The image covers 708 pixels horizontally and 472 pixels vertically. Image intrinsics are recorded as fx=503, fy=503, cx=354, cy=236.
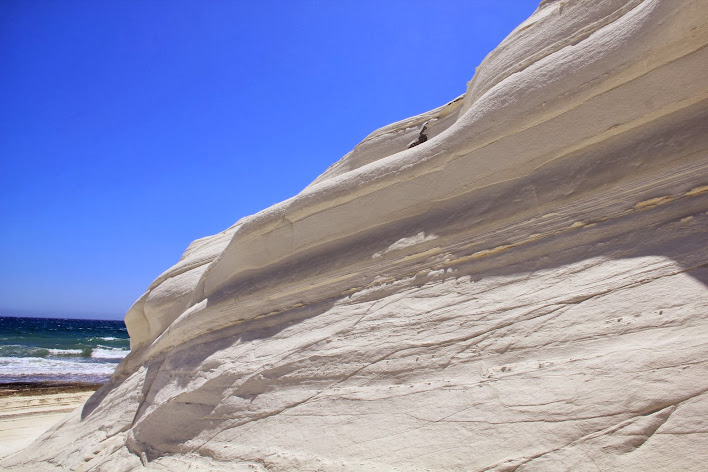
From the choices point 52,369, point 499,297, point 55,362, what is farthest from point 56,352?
point 499,297

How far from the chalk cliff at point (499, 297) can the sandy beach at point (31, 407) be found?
163 inches

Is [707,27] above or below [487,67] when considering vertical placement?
A: below

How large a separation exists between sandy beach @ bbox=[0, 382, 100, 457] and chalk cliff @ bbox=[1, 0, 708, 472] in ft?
13.6

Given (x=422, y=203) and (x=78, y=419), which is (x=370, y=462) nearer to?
(x=422, y=203)

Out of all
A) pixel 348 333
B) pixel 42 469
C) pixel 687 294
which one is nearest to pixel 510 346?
pixel 687 294

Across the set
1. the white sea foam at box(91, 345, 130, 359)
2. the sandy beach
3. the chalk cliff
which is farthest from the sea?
the chalk cliff

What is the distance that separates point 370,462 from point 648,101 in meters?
2.91

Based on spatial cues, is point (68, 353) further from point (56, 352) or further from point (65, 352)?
point (56, 352)

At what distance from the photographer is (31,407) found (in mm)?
11062

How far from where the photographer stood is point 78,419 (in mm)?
6332

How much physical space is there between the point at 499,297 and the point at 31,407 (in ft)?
38.4

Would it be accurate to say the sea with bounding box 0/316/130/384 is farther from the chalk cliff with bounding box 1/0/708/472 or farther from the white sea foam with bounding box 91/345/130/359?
the chalk cliff with bounding box 1/0/708/472

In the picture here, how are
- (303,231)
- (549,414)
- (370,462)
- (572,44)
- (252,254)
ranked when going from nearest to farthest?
(549,414)
(370,462)
(572,44)
(303,231)
(252,254)

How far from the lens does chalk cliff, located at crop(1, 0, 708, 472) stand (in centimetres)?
246
